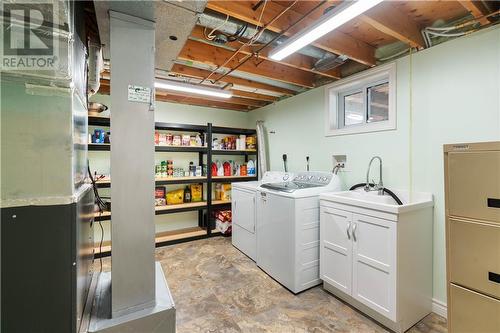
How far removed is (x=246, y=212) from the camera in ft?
10.9

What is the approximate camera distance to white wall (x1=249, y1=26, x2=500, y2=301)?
1797 mm

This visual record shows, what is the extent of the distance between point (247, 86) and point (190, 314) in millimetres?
2808

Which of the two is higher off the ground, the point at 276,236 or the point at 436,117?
the point at 436,117

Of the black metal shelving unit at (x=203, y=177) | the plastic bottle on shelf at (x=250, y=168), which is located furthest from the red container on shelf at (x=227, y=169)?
the plastic bottle on shelf at (x=250, y=168)

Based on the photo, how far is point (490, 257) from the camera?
1.43m

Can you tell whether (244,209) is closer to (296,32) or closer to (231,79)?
(231,79)

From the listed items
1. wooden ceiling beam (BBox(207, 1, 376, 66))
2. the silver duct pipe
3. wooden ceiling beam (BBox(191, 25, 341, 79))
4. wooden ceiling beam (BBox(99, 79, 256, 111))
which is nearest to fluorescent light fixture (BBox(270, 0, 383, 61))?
wooden ceiling beam (BBox(207, 1, 376, 66))

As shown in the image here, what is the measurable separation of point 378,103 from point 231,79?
1.87 metres

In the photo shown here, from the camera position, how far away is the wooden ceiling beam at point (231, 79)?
9.25ft

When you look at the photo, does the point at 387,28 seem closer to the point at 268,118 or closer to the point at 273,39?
the point at 273,39

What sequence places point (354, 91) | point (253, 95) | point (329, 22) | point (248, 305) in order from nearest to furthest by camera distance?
point (329, 22) → point (248, 305) → point (354, 91) → point (253, 95)

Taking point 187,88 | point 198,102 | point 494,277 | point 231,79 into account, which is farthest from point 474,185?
point 198,102

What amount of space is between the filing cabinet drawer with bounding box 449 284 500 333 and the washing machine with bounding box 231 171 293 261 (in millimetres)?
2034

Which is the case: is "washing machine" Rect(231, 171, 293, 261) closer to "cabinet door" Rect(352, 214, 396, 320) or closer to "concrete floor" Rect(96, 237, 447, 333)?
"concrete floor" Rect(96, 237, 447, 333)
